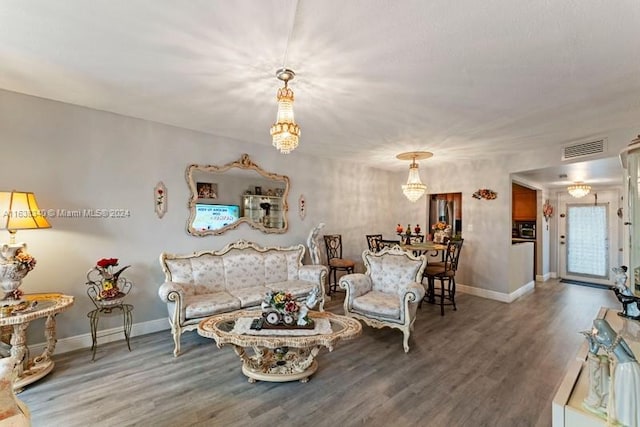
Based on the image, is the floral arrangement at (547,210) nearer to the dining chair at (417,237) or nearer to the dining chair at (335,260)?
the dining chair at (417,237)

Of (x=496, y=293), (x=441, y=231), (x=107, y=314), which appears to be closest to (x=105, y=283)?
(x=107, y=314)

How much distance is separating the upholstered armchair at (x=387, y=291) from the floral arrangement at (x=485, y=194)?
100 inches

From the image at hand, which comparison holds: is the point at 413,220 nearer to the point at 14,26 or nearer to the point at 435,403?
the point at 435,403

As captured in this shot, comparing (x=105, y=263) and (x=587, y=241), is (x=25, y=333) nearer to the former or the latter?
(x=105, y=263)

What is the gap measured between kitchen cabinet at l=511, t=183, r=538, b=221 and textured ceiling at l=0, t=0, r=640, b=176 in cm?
374

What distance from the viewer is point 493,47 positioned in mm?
2002

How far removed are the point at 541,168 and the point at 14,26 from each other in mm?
6232

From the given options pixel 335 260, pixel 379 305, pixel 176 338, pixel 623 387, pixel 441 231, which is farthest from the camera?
pixel 441 231

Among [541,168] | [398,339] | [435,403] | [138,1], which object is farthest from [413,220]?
[138,1]

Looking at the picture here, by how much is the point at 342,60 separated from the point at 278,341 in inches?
88.8

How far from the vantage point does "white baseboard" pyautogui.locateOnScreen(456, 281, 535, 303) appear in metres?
5.05

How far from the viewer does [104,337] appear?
3.25m

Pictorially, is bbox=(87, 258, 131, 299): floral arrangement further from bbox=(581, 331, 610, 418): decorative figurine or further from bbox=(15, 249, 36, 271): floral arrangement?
bbox=(581, 331, 610, 418): decorative figurine

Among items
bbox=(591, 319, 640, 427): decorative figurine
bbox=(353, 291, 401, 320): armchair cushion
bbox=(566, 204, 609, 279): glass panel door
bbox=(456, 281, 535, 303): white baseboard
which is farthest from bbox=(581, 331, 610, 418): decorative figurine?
bbox=(566, 204, 609, 279): glass panel door
